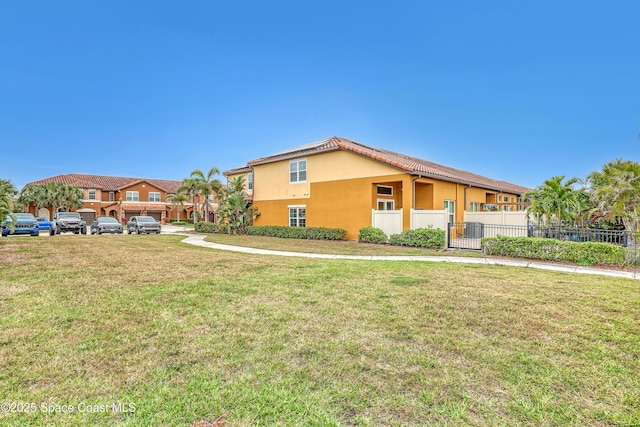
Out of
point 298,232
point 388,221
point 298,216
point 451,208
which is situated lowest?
point 298,232

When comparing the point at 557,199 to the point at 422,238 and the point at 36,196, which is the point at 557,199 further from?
the point at 36,196

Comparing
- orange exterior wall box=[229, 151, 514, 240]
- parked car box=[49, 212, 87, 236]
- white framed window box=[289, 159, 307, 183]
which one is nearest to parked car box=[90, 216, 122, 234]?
parked car box=[49, 212, 87, 236]

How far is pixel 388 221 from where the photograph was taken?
57.9 ft

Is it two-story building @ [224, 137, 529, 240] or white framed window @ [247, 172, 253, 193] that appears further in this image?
white framed window @ [247, 172, 253, 193]

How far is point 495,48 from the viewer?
19969 mm

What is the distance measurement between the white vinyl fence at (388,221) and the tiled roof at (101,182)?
48239 millimetres

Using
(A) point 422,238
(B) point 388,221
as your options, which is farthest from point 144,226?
(A) point 422,238

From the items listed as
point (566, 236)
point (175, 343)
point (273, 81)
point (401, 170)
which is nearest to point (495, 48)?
point (401, 170)

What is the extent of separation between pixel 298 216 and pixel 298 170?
341 cm

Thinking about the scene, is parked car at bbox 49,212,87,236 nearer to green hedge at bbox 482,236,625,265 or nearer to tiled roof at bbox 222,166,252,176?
tiled roof at bbox 222,166,252,176

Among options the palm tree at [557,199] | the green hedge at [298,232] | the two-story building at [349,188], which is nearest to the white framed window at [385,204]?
the two-story building at [349,188]

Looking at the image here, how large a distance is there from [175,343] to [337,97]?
24297 millimetres

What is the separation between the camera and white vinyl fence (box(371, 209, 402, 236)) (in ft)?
56.5

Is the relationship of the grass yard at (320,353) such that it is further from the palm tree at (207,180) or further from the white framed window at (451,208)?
the palm tree at (207,180)
